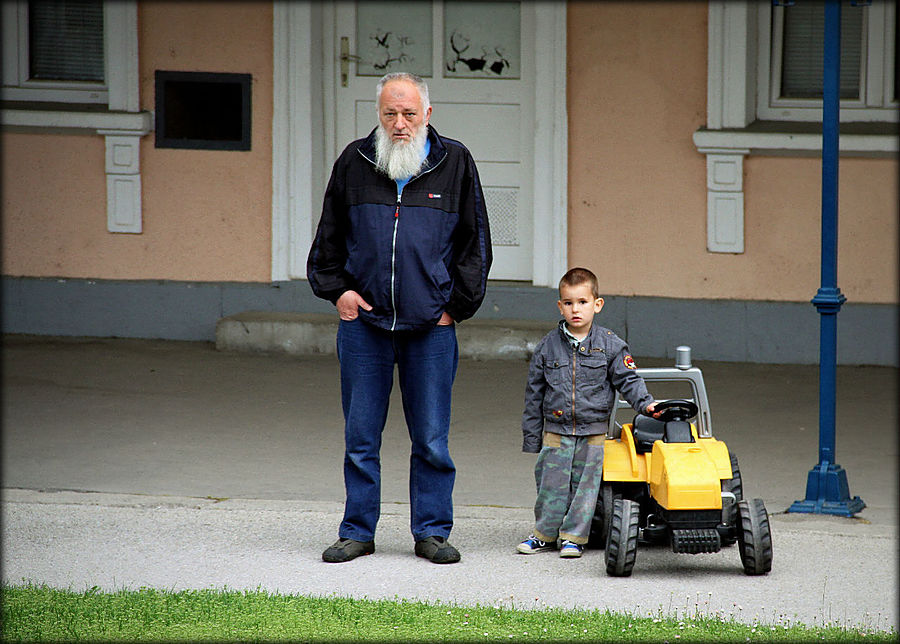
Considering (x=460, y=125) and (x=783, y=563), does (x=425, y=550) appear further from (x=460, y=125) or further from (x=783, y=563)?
(x=460, y=125)

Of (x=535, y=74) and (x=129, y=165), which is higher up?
(x=535, y=74)

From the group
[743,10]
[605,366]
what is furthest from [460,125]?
[605,366]

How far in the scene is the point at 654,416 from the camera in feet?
17.0

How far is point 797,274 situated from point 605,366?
15.0 ft

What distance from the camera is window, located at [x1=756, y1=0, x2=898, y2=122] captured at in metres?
9.42

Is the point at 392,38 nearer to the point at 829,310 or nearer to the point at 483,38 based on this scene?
the point at 483,38

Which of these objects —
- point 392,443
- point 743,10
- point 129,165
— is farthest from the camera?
point 129,165

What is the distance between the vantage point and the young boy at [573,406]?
208 inches

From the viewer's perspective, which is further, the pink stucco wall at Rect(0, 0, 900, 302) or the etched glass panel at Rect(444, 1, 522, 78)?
the etched glass panel at Rect(444, 1, 522, 78)

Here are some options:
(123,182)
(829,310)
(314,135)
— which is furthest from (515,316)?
(829,310)

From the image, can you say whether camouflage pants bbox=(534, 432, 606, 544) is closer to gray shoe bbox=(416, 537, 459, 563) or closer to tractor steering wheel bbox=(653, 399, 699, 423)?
tractor steering wheel bbox=(653, 399, 699, 423)

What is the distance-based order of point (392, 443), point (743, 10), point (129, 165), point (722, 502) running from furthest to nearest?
point (129, 165), point (743, 10), point (392, 443), point (722, 502)

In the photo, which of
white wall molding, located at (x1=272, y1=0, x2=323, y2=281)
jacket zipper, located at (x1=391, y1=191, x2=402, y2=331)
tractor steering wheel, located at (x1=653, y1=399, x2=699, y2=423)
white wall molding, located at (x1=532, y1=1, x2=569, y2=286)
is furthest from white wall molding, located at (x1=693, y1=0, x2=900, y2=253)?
jacket zipper, located at (x1=391, y1=191, x2=402, y2=331)

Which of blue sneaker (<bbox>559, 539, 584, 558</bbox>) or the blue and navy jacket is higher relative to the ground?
the blue and navy jacket
